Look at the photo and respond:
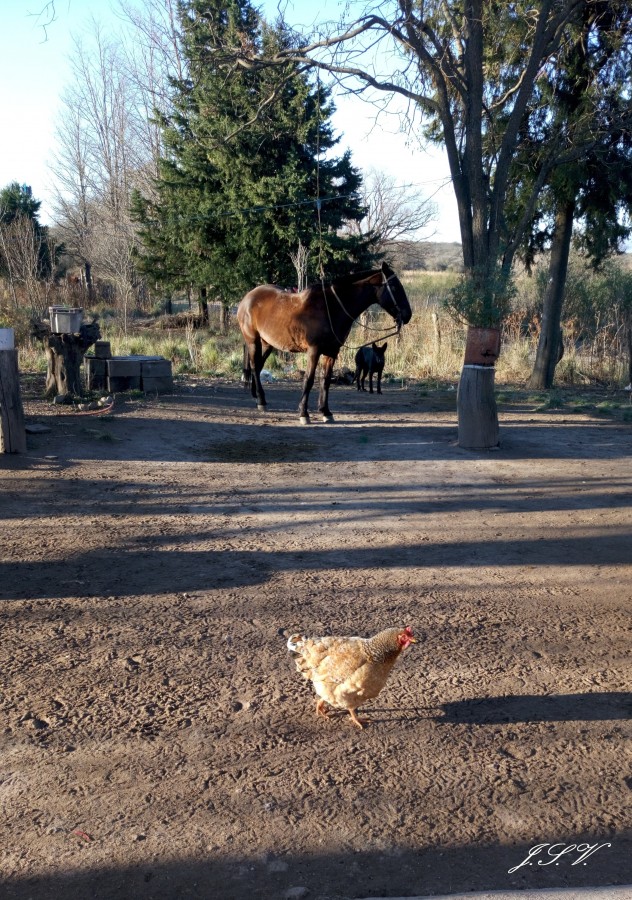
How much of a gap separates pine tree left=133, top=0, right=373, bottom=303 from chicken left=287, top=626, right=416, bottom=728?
2126 centimetres

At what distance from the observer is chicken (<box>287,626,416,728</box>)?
3738mm

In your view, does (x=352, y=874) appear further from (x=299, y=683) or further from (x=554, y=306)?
(x=554, y=306)

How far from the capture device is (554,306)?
1667 cm

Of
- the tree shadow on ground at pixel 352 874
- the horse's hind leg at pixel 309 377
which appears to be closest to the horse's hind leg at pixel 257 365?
the horse's hind leg at pixel 309 377

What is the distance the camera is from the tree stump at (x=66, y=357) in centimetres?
1170

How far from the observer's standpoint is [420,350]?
19078mm

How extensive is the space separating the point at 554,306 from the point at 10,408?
11.8 metres

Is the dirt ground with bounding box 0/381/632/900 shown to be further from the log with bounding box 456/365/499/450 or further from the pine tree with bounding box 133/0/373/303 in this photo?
the pine tree with bounding box 133/0/373/303

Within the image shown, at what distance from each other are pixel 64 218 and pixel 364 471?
3803 centimetres

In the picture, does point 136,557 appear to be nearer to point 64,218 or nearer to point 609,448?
point 609,448

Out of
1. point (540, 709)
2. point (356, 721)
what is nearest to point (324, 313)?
point (540, 709)

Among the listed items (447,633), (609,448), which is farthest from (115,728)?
(609,448)

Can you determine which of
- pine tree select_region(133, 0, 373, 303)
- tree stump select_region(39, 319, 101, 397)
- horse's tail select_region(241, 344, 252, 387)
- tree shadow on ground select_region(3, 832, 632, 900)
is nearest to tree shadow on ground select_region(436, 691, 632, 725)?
tree shadow on ground select_region(3, 832, 632, 900)

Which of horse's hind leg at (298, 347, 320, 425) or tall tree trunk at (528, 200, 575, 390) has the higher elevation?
tall tree trunk at (528, 200, 575, 390)
